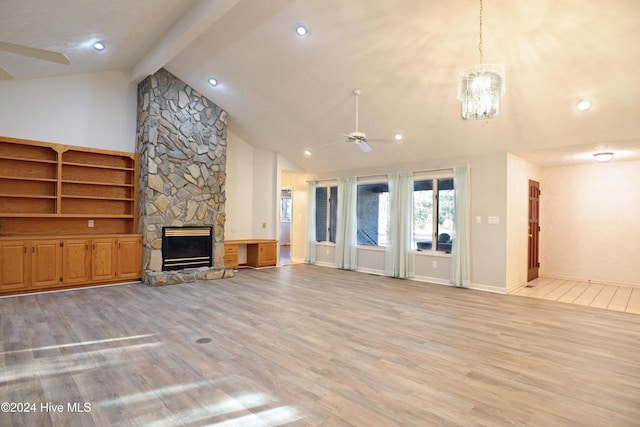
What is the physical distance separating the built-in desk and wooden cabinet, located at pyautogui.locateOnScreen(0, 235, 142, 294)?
1998 mm

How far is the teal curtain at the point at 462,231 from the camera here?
6.67m

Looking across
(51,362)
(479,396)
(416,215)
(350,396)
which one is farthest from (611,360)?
(51,362)

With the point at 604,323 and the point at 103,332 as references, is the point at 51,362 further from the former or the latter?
the point at 604,323

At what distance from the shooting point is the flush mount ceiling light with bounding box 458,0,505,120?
3.10 meters

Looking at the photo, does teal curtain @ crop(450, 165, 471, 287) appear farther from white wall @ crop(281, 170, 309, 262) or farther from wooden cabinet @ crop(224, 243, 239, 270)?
wooden cabinet @ crop(224, 243, 239, 270)

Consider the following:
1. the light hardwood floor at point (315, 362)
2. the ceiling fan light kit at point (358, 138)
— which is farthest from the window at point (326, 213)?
the light hardwood floor at point (315, 362)

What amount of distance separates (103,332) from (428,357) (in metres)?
3.56

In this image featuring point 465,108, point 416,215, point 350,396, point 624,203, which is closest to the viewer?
point 350,396

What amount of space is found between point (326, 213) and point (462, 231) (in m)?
3.85

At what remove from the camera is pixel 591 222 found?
7547mm

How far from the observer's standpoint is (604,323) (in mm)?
4488

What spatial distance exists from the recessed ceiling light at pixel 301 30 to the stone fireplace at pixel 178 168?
3372mm

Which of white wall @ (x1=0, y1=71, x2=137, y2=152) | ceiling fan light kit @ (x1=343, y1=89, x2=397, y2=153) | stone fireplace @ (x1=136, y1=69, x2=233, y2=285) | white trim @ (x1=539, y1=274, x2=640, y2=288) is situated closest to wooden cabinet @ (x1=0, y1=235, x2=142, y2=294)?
stone fireplace @ (x1=136, y1=69, x2=233, y2=285)

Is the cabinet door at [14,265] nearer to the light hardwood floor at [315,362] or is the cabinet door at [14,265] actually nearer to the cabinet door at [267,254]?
the light hardwood floor at [315,362]
